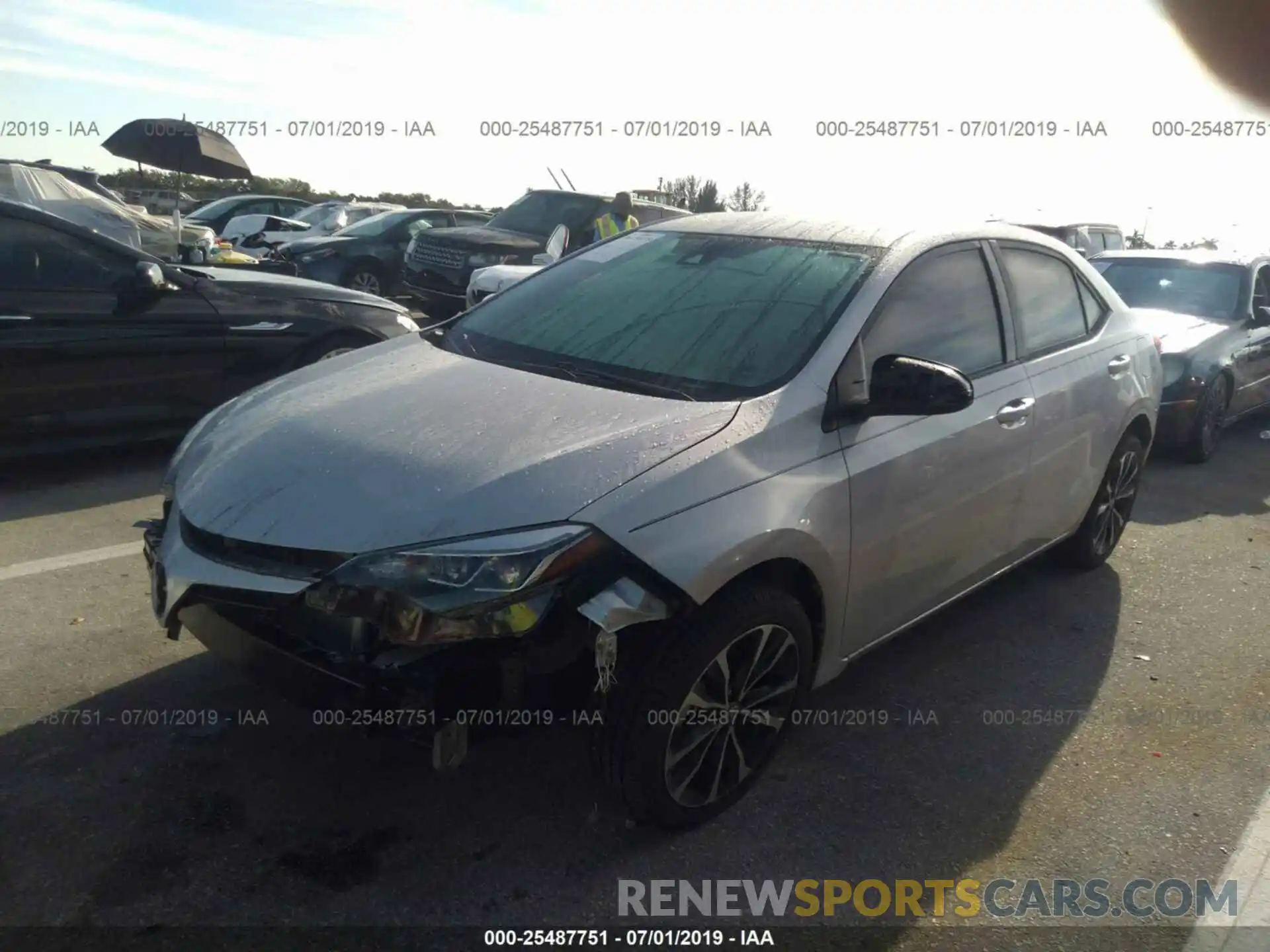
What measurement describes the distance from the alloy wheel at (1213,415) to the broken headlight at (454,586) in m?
6.78

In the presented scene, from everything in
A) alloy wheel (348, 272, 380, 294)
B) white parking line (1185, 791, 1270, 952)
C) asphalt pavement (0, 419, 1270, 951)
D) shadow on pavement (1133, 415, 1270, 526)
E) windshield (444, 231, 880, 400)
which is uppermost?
windshield (444, 231, 880, 400)

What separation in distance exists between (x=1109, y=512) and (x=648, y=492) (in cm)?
331

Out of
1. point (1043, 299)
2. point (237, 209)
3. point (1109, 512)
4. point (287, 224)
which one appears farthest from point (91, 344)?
point (237, 209)

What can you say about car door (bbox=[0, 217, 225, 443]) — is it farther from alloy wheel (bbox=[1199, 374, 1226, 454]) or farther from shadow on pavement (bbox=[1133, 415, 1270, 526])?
alloy wheel (bbox=[1199, 374, 1226, 454])

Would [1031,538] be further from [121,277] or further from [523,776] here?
[121,277]

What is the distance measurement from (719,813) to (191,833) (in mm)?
1422

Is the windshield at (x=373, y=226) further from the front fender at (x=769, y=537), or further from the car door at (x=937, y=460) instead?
A: the front fender at (x=769, y=537)

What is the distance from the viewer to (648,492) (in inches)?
102

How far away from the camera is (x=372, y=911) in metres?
2.53

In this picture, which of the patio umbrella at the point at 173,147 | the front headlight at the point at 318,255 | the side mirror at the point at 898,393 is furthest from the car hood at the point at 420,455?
the patio umbrella at the point at 173,147

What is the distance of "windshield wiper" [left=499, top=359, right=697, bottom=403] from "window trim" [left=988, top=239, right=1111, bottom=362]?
1.65 m

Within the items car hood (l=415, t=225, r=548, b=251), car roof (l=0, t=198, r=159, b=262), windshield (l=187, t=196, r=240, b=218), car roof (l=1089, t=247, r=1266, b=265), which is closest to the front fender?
car roof (l=0, t=198, r=159, b=262)

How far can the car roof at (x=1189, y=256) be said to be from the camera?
8820mm

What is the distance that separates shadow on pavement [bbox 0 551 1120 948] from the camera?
257 centimetres
